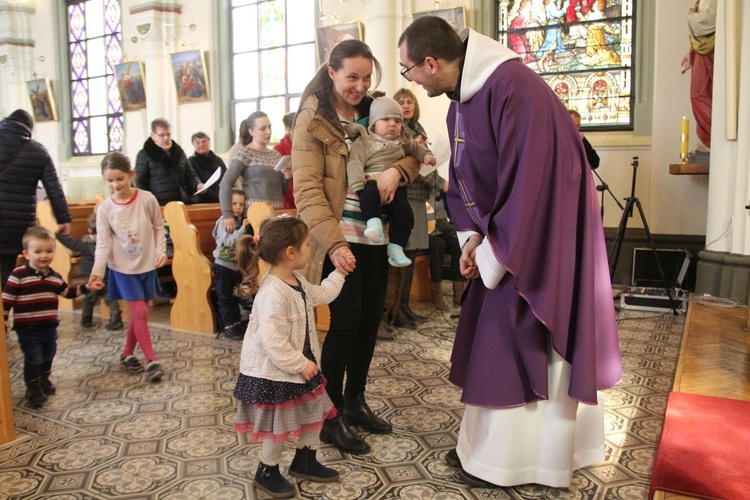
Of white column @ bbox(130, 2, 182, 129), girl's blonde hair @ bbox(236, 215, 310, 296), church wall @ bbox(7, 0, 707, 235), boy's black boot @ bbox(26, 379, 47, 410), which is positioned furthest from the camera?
white column @ bbox(130, 2, 182, 129)

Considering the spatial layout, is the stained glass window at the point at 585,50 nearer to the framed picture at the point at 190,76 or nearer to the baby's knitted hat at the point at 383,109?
the framed picture at the point at 190,76

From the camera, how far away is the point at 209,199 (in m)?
7.05

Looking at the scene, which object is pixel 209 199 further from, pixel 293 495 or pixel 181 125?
pixel 293 495

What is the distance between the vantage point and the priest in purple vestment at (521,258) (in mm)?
2223

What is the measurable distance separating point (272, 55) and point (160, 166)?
419cm

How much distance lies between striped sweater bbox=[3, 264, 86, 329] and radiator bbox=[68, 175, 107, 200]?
28.2 ft

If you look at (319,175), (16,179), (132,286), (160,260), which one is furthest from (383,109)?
(16,179)

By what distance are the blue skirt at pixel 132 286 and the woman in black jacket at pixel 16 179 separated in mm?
665

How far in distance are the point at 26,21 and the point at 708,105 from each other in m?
12.0

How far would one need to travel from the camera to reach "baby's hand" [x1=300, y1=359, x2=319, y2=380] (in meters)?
2.28

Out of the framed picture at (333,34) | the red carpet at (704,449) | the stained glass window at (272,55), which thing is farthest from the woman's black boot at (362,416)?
the stained glass window at (272,55)

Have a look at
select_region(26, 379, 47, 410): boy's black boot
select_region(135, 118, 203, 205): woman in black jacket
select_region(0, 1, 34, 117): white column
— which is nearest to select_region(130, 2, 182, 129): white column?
select_region(0, 1, 34, 117): white column

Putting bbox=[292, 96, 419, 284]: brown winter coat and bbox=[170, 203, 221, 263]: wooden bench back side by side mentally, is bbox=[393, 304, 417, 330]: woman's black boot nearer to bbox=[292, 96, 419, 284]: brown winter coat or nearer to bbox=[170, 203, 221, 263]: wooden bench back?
bbox=[170, 203, 221, 263]: wooden bench back

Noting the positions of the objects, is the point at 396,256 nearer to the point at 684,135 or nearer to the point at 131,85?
the point at 684,135
